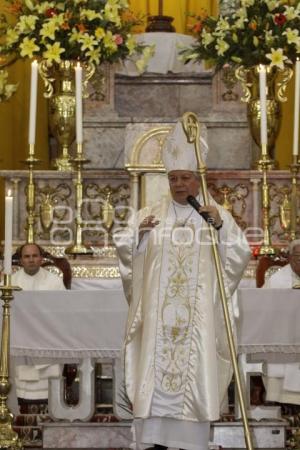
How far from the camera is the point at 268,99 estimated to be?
31.6ft

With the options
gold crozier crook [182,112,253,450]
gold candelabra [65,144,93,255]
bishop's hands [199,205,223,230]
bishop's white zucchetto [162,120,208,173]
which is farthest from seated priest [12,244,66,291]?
bishop's hands [199,205,223,230]

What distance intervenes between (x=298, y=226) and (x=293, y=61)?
123cm

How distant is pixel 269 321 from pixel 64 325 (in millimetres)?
1067

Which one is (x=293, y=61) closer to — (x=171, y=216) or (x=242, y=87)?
(x=242, y=87)

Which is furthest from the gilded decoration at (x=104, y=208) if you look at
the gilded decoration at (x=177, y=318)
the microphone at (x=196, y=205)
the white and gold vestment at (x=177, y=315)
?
the microphone at (x=196, y=205)

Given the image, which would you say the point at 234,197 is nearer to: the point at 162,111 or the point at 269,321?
the point at 162,111

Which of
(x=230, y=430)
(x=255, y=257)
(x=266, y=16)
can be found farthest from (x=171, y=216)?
(x=266, y=16)

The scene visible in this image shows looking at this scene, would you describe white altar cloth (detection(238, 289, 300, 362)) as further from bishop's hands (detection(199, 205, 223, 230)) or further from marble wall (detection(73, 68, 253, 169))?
marble wall (detection(73, 68, 253, 169))

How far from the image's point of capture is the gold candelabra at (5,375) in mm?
6410

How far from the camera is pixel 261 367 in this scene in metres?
8.02

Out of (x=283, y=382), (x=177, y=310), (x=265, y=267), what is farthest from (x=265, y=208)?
(x=177, y=310)

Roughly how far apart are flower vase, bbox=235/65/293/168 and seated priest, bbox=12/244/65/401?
190cm

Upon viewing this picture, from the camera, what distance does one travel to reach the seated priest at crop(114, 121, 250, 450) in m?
6.50

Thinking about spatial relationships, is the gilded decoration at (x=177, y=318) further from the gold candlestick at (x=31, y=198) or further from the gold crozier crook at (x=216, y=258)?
the gold candlestick at (x=31, y=198)
